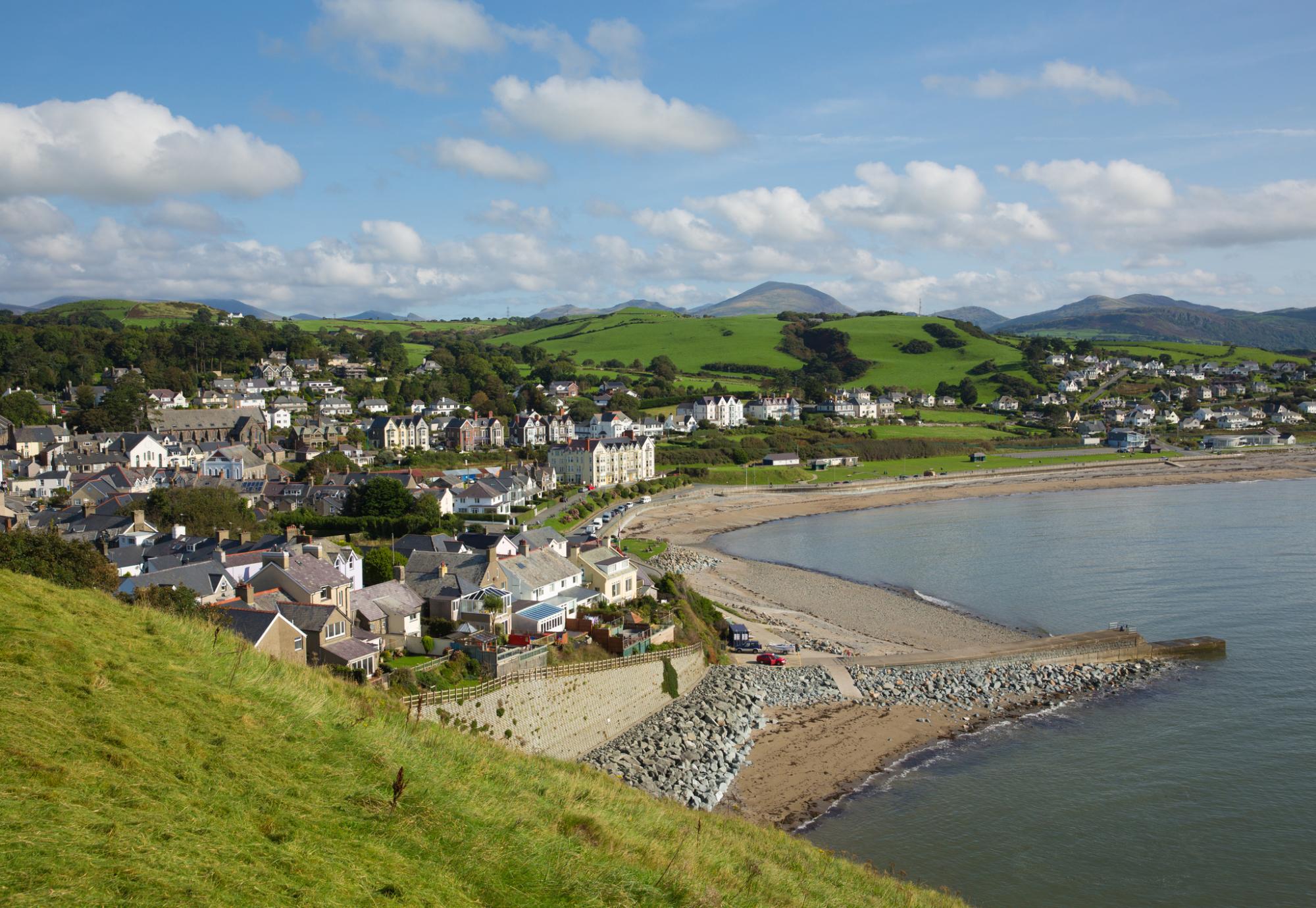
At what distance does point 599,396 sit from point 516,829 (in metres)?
92.4

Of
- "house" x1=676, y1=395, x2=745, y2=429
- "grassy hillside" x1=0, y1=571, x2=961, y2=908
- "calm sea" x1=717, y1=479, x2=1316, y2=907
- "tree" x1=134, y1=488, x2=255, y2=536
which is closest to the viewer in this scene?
"grassy hillside" x1=0, y1=571, x2=961, y2=908

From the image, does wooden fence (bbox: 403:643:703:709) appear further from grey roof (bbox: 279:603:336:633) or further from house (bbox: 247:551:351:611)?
house (bbox: 247:551:351:611)

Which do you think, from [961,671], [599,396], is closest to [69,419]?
[599,396]

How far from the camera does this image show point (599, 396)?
101 m

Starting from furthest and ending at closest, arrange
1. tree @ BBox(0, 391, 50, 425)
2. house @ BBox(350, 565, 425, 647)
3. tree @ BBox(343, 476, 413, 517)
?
tree @ BBox(0, 391, 50, 425) < tree @ BBox(343, 476, 413, 517) < house @ BBox(350, 565, 425, 647)

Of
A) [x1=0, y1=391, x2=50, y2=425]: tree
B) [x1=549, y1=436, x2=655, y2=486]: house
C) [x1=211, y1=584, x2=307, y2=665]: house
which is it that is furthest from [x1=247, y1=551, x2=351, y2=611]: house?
[x1=0, y1=391, x2=50, y2=425]: tree

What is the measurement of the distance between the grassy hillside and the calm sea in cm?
571

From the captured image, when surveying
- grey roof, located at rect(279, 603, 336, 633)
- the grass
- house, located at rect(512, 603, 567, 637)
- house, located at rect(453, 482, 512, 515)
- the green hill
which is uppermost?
the green hill

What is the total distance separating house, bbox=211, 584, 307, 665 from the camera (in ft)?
59.5

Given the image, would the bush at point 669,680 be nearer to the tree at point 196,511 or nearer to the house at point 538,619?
the house at point 538,619

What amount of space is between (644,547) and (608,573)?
60.8ft

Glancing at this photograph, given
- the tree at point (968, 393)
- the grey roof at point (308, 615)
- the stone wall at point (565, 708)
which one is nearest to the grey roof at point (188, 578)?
the grey roof at point (308, 615)

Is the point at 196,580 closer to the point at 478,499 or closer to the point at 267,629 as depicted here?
the point at 267,629

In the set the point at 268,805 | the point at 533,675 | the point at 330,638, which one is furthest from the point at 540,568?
the point at 268,805
